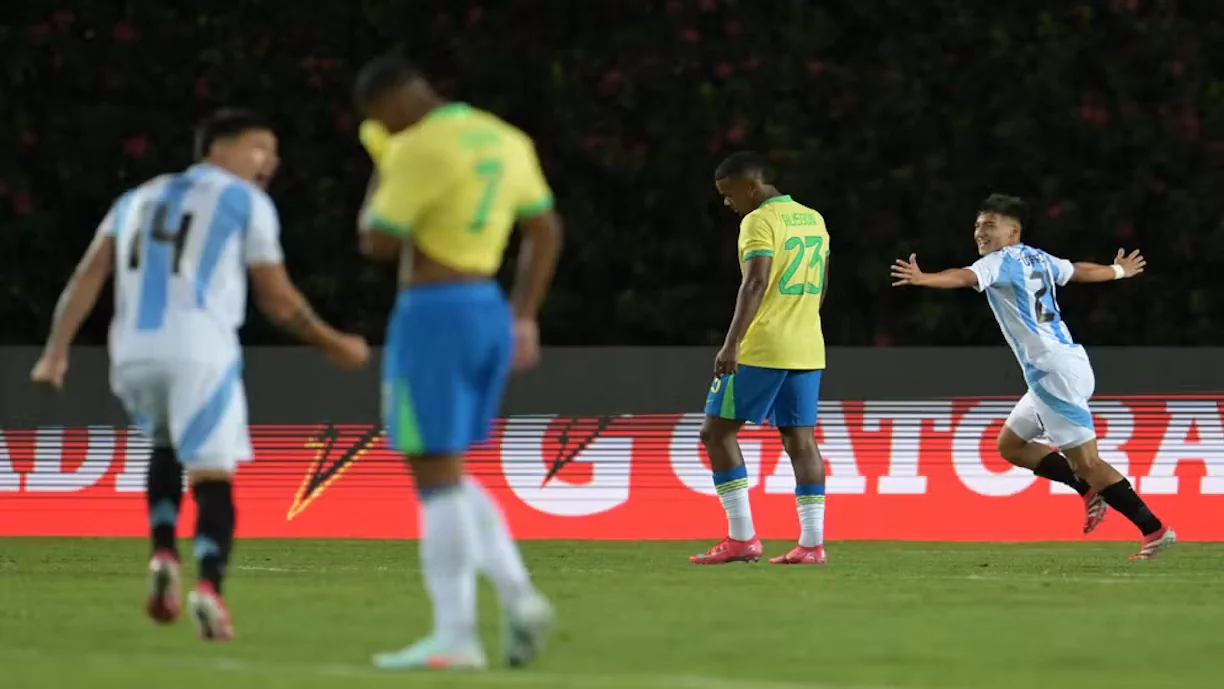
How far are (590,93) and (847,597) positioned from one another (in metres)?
6.90

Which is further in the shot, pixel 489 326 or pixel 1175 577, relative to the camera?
pixel 1175 577

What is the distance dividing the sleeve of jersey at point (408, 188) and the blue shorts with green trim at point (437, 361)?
0.20 metres

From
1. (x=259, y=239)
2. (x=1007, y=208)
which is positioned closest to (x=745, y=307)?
(x=1007, y=208)

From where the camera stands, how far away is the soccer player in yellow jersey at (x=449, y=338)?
626 centimetres

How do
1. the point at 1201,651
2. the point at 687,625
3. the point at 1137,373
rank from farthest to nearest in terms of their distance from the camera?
the point at 1137,373
the point at 687,625
the point at 1201,651

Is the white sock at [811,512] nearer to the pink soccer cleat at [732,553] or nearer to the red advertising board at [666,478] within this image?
the pink soccer cleat at [732,553]

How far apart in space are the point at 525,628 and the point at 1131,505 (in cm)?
626

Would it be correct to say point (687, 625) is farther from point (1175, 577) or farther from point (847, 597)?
point (1175, 577)

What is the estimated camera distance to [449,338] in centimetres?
627

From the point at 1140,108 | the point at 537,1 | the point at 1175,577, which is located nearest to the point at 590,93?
the point at 537,1

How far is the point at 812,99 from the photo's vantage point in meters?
15.3

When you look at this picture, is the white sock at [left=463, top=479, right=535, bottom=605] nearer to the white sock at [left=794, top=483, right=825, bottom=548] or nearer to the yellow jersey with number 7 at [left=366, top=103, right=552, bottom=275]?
the yellow jersey with number 7 at [left=366, top=103, right=552, bottom=275]

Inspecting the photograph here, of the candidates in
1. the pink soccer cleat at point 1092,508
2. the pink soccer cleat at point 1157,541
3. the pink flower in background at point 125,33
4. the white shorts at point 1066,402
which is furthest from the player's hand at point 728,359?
the pink flower in background at point 125,33

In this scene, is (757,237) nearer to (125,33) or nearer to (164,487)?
(164,487)
